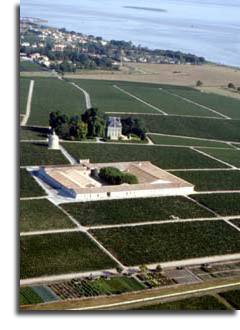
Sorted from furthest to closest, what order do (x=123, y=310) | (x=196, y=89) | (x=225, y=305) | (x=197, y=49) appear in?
(x=196, y=89)
(x=197, y=49)
(x=225, y=305)
(x=123, y=310)

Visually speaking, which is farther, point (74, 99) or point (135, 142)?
point (74, 99)

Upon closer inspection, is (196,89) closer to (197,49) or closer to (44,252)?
(197,49)

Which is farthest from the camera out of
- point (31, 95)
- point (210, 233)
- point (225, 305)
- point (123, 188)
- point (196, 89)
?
point (196, 89)

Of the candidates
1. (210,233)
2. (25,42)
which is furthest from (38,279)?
(25,42)

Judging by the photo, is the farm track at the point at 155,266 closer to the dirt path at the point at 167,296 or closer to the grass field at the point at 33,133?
the dirt path at the point at 167,296

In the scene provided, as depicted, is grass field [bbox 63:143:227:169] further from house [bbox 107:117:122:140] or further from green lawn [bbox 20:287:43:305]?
green lawn [bbox 20:287:43:305]

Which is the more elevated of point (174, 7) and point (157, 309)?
point (174, 7)
